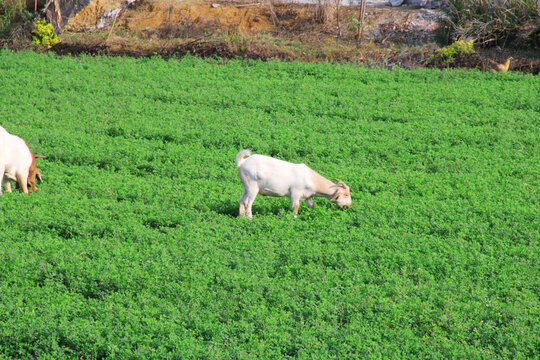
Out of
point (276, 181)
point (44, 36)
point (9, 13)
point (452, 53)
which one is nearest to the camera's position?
point (276, 181)

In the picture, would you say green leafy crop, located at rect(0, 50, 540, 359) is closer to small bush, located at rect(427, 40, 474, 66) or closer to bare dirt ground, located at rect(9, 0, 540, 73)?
small bush, located at rect(427, 40, 474, 66)

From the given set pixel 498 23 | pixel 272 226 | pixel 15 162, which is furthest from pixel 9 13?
pixel 498 23

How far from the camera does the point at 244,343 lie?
7016 mm

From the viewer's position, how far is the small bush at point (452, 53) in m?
18.3

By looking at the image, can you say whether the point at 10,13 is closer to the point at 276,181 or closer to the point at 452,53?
the point at 452,53

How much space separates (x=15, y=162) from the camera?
34.1 ft

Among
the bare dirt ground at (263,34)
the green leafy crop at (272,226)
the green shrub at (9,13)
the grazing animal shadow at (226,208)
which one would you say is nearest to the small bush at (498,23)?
the bare dirt ground at (263,34)

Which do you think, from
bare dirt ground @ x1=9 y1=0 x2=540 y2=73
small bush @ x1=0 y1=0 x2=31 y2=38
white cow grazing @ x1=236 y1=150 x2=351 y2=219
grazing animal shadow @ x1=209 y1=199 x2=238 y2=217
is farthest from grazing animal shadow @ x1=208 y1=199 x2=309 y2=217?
small bush @ x1=0 y1=0 x2=31 y2=38

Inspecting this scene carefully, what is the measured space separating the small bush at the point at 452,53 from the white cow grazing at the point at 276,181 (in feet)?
33.6

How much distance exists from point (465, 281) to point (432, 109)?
7.97 metres

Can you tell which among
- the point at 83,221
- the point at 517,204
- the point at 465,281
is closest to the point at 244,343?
the point at 465,281

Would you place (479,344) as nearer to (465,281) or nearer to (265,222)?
(465,281)

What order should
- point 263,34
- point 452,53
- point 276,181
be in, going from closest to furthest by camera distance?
point 276,181 < point 452,53 < point 263,34

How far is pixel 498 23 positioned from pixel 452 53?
2.34 m
